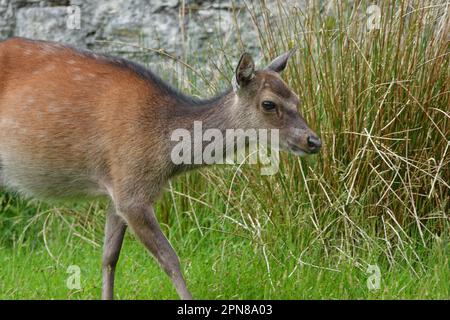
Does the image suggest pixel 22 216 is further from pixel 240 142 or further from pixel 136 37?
pixel 240 142

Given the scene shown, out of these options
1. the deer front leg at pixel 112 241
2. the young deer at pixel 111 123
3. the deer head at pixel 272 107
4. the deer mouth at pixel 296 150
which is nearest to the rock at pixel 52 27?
the young deer at pixel 111 123

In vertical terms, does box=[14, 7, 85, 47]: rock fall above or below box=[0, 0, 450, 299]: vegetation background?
above

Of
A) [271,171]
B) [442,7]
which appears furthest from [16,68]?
[442,7]

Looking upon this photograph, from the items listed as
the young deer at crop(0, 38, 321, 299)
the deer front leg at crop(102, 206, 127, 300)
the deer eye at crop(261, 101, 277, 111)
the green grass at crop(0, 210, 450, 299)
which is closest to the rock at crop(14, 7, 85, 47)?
the young deer at crop(0, 38, 321, 299)

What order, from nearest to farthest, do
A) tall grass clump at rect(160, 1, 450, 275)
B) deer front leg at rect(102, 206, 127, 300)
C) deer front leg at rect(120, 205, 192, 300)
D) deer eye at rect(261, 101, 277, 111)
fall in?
1. deer front leg at rect(120, 205, 192, 300)
2. deer eye at rect(261, 101, 277, 111)
3. deer front leg at rect(102, 206, 127, 300)
4. tall grass clump at rect(160, 1, 450, 275)

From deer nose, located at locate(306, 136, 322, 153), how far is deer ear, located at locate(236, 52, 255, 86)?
48cm

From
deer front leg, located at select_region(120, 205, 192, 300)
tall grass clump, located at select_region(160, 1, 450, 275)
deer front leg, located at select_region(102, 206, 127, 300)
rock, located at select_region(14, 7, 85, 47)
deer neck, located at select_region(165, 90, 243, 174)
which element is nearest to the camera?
deer front leg, located at select_region(120, 205, 192, 300)

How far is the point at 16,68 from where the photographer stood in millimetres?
5828

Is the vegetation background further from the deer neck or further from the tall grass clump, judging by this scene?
the deer neck

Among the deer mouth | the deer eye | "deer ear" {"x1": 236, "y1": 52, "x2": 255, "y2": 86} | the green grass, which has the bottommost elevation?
the green grass

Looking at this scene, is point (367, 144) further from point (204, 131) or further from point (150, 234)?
point (150, 234)

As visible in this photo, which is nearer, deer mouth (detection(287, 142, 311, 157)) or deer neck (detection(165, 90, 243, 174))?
deer mouth (detection(287, 142, 311, 157))

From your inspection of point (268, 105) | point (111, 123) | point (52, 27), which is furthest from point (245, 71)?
point (52, 27)

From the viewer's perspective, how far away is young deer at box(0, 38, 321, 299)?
17.7ft
